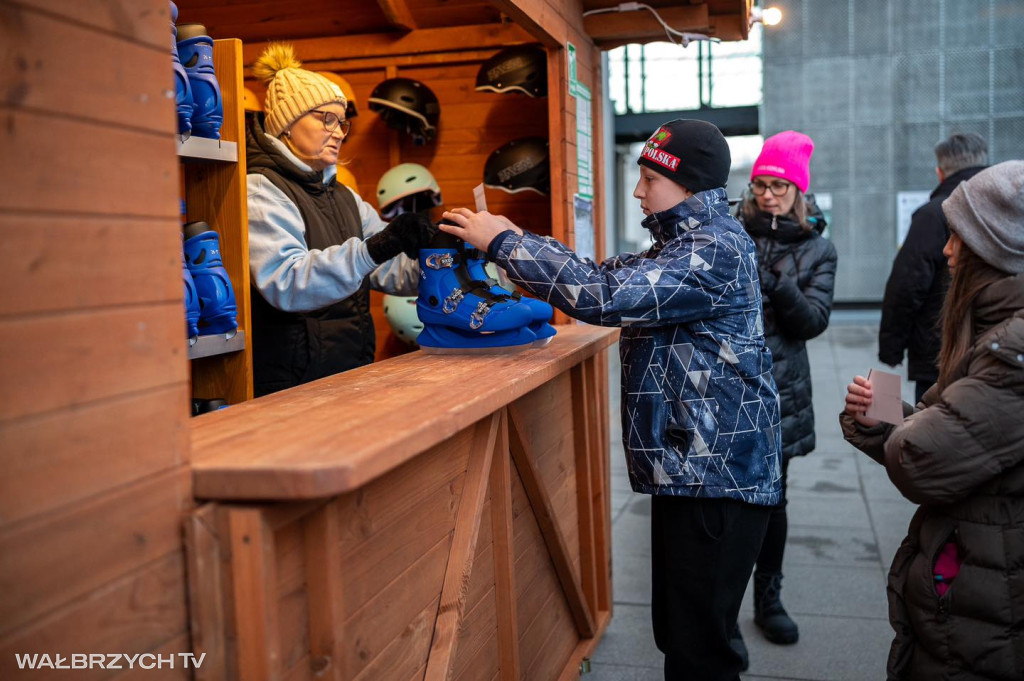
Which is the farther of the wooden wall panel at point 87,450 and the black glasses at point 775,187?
the black glasses at point 775,187

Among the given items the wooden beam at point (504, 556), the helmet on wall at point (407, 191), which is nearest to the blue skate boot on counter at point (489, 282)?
the wooden beam at point (504, 556)

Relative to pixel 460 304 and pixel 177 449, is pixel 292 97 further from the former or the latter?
pixel 177 449

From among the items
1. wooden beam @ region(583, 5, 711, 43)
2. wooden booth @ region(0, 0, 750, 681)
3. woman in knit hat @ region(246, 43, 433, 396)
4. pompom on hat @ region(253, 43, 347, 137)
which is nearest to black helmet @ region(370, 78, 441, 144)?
wooden beam @ region(583, 5, 711, 43)

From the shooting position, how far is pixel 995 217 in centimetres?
215

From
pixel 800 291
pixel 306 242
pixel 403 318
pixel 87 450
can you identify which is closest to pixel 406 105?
pixel 403 318

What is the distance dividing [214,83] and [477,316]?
2.82 feet

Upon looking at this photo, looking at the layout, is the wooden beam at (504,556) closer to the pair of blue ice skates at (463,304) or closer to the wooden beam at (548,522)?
the wooden beam at (548,522)

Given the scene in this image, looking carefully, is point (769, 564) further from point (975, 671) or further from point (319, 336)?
point (319, 336)

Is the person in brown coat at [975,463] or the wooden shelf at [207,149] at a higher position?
the wooden shelf at [207,149]

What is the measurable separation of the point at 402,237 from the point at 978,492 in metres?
1.47

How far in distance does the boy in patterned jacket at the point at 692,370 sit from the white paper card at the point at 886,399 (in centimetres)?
30

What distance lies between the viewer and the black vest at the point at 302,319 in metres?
2.84

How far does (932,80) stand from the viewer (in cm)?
1591

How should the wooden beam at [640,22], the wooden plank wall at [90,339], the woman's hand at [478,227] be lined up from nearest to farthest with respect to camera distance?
the wooden plank wall at [90,339] → the woman's hand at [478,227] → the wooden beam at [640,22]
